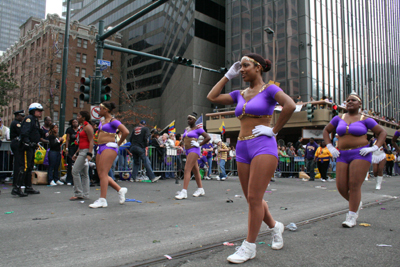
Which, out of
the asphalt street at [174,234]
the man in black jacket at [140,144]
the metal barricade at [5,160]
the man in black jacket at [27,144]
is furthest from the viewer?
the man in black jacket at [140,144]

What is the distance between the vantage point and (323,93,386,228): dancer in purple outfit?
485cm

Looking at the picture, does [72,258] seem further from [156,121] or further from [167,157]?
[156,121]

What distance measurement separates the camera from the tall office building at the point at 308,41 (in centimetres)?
3303

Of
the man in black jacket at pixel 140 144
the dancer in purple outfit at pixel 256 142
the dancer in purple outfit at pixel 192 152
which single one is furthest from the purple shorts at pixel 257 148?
the man in black jacket at pixel 140 144

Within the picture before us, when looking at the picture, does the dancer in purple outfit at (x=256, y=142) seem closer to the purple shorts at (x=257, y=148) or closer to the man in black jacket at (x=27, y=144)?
the purple shorts at (x=257, y=148)

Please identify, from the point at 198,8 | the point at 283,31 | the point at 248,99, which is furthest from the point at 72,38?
the point at 248,99

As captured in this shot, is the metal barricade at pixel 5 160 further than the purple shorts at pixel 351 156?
Yes

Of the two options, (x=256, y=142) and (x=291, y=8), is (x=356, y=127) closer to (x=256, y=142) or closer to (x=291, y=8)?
(x=256, y=142)

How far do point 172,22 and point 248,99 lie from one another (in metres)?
48.0

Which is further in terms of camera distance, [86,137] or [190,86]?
[190,86]

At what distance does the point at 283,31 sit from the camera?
3412 centimetres

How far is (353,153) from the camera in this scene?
497 centimetres

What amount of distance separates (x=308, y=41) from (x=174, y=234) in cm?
3253

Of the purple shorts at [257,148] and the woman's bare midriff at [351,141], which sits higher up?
the woman's bare midriff at [351,141]
